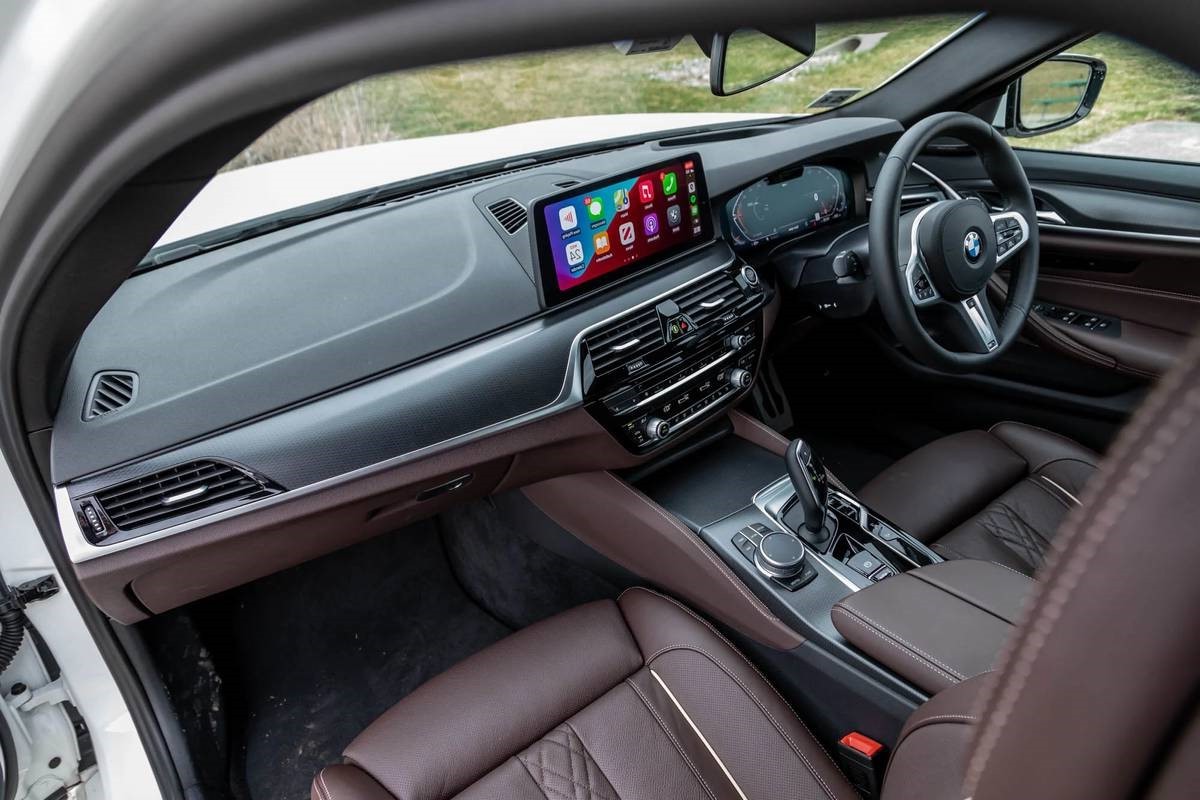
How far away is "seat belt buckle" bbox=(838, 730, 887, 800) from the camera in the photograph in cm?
126

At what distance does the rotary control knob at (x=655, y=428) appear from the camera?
5.43ft

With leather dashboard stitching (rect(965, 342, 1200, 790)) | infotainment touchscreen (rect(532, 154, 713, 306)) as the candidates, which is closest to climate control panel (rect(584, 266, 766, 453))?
infotainment touchscreen (rect(532, 154, 713, 306))

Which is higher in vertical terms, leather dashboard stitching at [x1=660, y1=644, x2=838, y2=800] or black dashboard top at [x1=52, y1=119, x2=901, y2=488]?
black dashboard top at [x1=52, y1=119, x2=901, y2=488]

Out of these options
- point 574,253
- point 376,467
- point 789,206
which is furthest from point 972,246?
point 376,467

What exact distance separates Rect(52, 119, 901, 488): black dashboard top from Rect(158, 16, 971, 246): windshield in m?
0.11

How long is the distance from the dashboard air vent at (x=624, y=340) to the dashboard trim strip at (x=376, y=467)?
2 cm

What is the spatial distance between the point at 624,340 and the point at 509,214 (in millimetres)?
351

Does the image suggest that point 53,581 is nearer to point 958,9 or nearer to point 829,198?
point 958,9

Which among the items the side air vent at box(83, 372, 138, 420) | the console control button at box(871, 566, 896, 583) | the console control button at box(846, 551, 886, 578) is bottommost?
the console control button at box(871, 566, 896, 583)

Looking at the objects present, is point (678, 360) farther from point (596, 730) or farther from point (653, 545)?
point (596, 730)

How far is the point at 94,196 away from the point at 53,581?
1030mm

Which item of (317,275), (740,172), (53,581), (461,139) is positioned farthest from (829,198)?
(53,581)

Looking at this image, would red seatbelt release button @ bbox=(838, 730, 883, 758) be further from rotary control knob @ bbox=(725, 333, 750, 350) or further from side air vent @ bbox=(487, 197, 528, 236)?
side air vent @ bbox=(487, 197, 528, 236)

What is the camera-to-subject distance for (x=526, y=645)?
1.42 m
